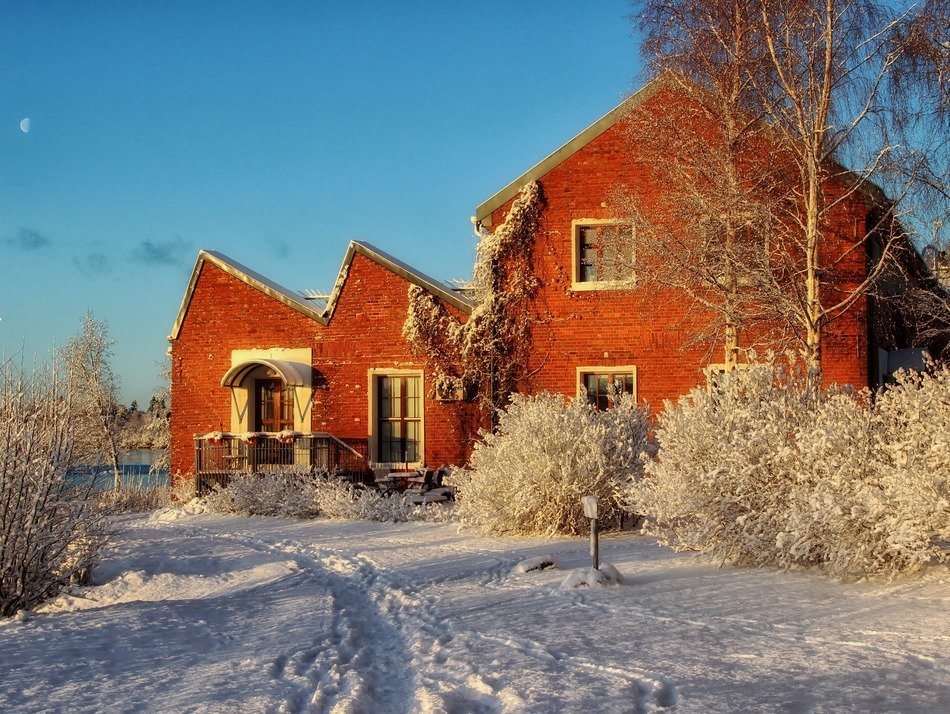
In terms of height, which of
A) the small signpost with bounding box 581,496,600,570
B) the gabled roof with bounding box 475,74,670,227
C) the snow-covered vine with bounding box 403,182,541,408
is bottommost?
the small signpost with bounding box 581,496,600,570

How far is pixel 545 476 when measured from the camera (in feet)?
40.9

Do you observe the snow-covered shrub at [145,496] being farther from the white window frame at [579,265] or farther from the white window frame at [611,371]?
the white window frame at [579,265]

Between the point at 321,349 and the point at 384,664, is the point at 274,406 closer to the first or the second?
the point at 321,349

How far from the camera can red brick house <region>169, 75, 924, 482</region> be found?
18469 millimetres

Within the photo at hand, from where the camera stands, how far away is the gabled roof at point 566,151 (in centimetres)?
1855

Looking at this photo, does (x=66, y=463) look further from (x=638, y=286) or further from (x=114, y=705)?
(x=638, y=286)

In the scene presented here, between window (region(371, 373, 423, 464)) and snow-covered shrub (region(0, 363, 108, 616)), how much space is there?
37.5 ft

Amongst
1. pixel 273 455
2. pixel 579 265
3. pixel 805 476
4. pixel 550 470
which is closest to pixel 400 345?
pixel 273 455

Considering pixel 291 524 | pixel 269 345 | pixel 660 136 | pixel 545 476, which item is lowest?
pixel 291 524

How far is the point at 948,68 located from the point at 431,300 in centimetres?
1054

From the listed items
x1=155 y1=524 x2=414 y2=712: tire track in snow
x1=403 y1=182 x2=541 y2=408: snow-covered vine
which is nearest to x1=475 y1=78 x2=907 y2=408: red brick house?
x1=403 y1=182 x2=541 y2=408: snow-covered vine

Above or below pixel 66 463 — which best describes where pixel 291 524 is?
below

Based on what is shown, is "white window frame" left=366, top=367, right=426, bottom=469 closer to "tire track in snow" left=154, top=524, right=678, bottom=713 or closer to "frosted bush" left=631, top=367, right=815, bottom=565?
"frosted bush" left=631, top=367, right=815, bottom=565

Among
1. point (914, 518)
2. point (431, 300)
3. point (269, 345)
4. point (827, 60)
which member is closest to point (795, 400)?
point (914, 518)
